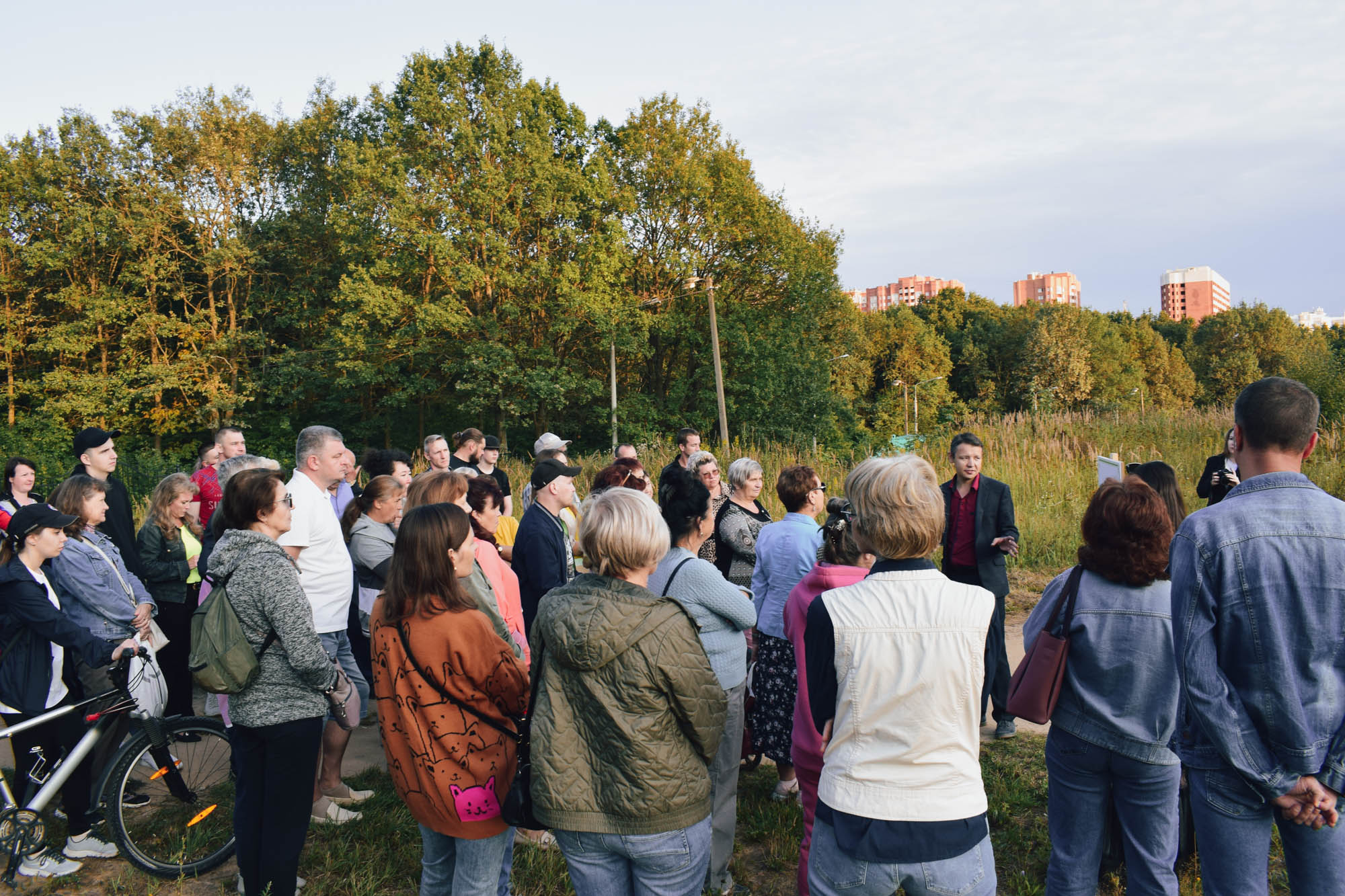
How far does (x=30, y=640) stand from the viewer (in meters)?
3.75

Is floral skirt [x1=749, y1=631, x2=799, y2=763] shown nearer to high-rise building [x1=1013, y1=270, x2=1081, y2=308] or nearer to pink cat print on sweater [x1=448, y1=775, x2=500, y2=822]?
pink cat print on sweater [x1=448, y1=775, x2=500, y2=822]

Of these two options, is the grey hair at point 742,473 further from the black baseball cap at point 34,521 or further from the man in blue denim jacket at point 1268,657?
the black baseball cap at point 34,521

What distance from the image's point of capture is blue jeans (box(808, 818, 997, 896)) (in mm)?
2029

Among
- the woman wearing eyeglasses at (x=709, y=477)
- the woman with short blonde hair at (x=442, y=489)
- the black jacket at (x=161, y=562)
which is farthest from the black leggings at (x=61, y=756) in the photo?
the woman wearing eyeglasses at (x=709, y=477)

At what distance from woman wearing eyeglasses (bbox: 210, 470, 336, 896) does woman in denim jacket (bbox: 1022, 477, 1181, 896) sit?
2707 mm

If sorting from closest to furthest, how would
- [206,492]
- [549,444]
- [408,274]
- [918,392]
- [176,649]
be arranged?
[176,649] → [206,492] → [549,444] → [408,274] → [918,392]

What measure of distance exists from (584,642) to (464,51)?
29356mm

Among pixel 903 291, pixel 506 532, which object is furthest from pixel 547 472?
pixel 903 291

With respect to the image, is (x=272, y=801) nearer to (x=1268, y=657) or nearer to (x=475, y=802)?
(x=475, y=802)

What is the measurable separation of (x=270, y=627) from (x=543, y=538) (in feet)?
5.09

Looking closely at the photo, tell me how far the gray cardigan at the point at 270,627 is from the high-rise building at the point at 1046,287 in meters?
140

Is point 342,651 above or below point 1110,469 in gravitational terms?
below

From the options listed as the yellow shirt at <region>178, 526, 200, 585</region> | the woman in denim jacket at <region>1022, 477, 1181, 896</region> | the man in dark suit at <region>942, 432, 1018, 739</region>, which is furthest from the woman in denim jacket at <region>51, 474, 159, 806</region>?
the man in dark suit at <region>942, 432, 1018, 739</region>

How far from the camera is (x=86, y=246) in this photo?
89.1 feet
